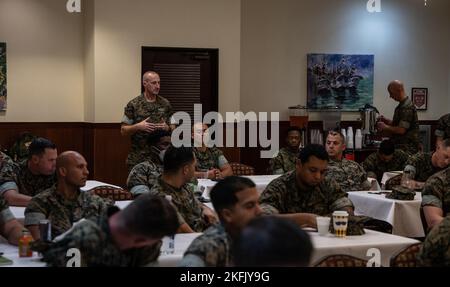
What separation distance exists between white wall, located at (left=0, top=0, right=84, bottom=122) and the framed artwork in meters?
6.06

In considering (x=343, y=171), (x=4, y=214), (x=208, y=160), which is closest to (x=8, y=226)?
(x=4, y=214)

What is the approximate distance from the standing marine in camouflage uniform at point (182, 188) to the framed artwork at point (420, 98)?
862cm

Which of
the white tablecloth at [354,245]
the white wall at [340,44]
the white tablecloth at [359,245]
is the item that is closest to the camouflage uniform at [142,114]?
the white wall at [340,44]

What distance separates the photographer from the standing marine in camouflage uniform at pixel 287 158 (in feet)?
28.4

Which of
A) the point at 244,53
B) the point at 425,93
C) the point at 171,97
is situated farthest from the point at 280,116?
the point at 425,93

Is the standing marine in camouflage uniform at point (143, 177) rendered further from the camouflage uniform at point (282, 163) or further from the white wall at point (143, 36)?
the white wall at point (143, 36)

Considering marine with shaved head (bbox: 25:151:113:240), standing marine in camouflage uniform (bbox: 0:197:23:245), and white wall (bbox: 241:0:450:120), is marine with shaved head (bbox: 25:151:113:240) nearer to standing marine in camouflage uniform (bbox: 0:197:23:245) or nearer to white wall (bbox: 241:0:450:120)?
standing marine in camouflage uniform (bbox: 0:197:23:245)

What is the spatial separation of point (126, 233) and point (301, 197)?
2.31m

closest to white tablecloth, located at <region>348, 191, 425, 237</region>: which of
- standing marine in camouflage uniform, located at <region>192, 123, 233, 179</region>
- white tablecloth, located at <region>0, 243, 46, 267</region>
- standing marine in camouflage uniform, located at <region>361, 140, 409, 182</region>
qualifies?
standing marine in camouflage uniform, located at <region>192, 123, 233, 179</region>

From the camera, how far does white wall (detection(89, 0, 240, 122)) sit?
984 cm

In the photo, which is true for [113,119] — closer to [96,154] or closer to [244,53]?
[96,154]

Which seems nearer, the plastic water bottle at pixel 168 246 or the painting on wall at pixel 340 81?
the plastic water bottle at pixel 168 246

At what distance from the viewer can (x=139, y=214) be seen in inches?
102

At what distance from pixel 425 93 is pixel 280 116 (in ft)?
9.95
